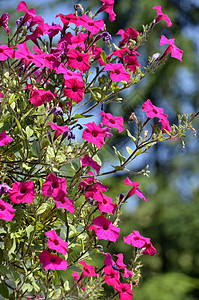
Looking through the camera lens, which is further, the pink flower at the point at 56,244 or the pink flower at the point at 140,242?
the pink flower at the point at 140,242

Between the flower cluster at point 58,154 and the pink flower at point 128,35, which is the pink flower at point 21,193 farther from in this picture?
the pink flower at point 128,35

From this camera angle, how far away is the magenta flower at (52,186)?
1.15 m

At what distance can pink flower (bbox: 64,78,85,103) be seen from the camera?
1273mm

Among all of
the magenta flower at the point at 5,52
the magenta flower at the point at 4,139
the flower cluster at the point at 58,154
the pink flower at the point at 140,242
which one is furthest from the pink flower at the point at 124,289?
the magenta flower at the point at 5,52

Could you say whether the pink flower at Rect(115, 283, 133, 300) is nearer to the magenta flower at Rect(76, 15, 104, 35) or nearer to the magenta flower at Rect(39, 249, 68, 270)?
the magenta flower at Rect(39, 249, 68, 270)

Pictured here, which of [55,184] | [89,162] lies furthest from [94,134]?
[55,184]

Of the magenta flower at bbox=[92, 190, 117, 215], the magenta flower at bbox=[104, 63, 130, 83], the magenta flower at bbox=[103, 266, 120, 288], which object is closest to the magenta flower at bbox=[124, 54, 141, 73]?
the magenta flower at bbox=[104, 63, 130, 83]

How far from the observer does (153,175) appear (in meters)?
6.35

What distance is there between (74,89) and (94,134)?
19 cm

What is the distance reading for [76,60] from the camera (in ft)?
4.34

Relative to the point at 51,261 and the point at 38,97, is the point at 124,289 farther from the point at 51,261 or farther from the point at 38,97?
the point at 38,97

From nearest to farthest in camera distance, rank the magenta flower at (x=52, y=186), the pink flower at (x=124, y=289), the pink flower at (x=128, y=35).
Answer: the magenta flower at (x=52, y=186), the pink flower at (x=124, y=289), the pink flower at (x=128, y=35)

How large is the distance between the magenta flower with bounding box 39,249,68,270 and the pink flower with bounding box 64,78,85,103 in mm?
533

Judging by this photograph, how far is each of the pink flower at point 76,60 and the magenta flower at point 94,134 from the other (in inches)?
9.5
